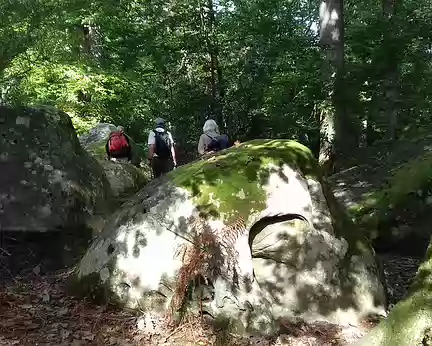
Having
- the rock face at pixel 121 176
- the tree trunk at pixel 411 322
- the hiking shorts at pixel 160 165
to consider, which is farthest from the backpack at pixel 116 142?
the tree trunk at pixel 411 322

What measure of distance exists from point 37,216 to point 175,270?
2621 millimetres

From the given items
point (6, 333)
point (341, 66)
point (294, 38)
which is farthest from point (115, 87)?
point (6, 333)

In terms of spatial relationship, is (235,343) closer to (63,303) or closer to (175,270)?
(175,270)

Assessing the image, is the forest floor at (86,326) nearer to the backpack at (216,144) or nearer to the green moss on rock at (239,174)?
the green moss on rock at (239,174)

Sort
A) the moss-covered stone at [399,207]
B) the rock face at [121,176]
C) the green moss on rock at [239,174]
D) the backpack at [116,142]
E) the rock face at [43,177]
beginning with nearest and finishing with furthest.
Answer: the green moss on rock at [239,174] → the rock face at [43,177] → the moss-covered stone at [399,207] → the rock face at [121,176] → the backpack at [116,142]

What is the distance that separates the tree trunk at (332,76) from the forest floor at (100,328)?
6234 millimetres

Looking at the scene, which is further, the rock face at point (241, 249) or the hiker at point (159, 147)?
the hiker at point (159, 147)

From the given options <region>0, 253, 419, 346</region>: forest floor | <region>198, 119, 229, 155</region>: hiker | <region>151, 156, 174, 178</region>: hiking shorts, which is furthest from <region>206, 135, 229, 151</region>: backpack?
<region>0, 253, 419, 346</region>: forest floor

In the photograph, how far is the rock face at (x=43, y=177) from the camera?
21.5 feet

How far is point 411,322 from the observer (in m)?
3.23

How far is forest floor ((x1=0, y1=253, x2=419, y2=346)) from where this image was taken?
14.5ft

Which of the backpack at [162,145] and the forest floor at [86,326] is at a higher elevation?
the backpack at [162,145]

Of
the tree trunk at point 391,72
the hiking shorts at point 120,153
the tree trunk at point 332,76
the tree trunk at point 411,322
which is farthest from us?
the hiking shorts at point 120,153

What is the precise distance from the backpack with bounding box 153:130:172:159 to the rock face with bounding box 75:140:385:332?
4324mm
